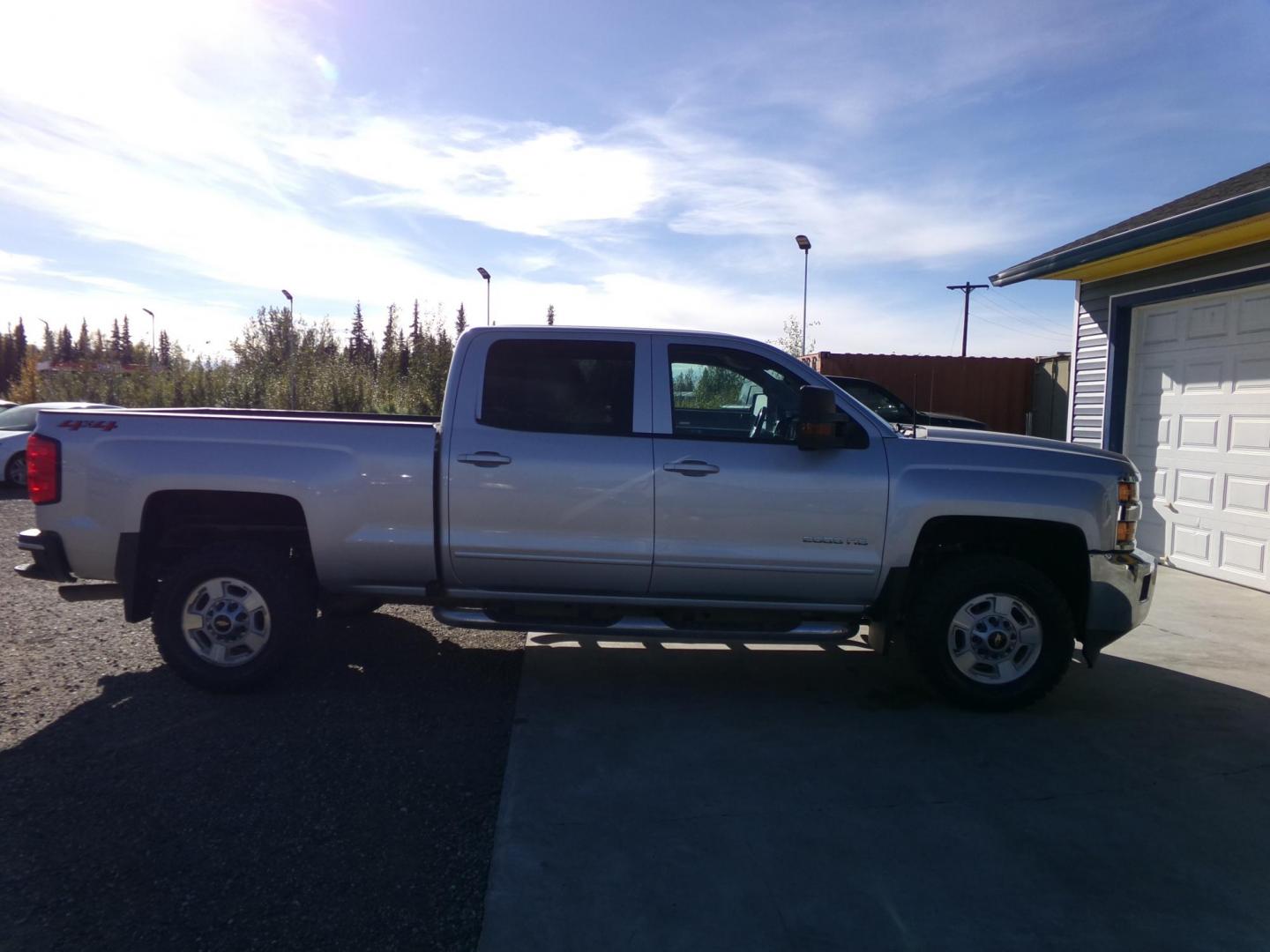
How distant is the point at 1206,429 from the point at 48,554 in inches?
366

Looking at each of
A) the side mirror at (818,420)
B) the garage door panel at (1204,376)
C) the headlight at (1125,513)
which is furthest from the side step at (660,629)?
the garage door panel at (1204,376)

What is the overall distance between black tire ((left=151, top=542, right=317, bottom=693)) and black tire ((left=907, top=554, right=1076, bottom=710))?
3431 mm

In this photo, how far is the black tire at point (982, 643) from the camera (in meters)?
4.89

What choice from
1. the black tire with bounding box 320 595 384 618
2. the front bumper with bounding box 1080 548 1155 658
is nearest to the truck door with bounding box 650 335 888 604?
the front bumper with bounding box 1080 548 1155 658

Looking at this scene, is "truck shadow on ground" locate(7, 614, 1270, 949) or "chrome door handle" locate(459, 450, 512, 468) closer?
"truck shadow on ground" locate(7, 614, 1270, 949)

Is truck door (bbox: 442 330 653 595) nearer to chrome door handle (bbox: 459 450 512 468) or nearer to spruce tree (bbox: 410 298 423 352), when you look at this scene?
chrome door handle (bbox: 459 450 512 468)

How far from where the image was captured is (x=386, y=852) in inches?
135

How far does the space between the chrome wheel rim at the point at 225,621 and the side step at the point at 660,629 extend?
3.31ft

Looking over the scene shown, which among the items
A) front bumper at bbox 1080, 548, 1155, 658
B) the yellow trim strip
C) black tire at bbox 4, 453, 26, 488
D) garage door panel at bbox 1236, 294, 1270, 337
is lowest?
black tire at bbox 4, 453, 26, 488

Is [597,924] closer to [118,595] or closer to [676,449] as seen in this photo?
[676,449]

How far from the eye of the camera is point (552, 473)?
16.0 ft

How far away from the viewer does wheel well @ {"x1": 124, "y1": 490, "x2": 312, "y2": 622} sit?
5031mm

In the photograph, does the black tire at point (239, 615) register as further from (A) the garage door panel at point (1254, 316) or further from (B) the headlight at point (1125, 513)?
(A) the garage door panel at point (1254, 316)

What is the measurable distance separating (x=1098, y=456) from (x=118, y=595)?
5.57 m
